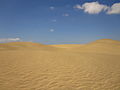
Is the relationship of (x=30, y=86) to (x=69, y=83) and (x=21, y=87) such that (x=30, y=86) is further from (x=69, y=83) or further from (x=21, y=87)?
(x=69, y=83)

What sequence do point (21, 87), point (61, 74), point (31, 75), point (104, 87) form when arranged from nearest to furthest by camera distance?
point (21, 87) < point (104, 87) < point (31, 75) < point (61, 74)

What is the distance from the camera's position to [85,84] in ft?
19.7

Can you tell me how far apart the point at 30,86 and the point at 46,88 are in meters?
0.83

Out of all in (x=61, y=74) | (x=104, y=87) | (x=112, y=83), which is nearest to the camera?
(x=104, y=87)

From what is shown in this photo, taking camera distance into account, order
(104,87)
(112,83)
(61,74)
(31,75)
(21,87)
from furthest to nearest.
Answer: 1. (61,74)
2. (31,75)
3. (112,83)
4. (104,87)
5. (21,87)

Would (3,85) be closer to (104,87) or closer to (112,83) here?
(104,87)

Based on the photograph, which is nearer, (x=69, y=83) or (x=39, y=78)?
(x=69, y=83)

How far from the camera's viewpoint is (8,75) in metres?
6.63

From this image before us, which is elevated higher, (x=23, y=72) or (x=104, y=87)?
(x=23, y=72)

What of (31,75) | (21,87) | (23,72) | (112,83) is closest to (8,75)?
(23,72)

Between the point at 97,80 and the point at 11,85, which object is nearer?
the point at 11,85

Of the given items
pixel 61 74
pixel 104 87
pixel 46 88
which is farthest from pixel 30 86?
pixel 104 87

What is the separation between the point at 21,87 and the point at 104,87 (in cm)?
432

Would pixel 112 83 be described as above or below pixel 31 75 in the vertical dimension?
below
